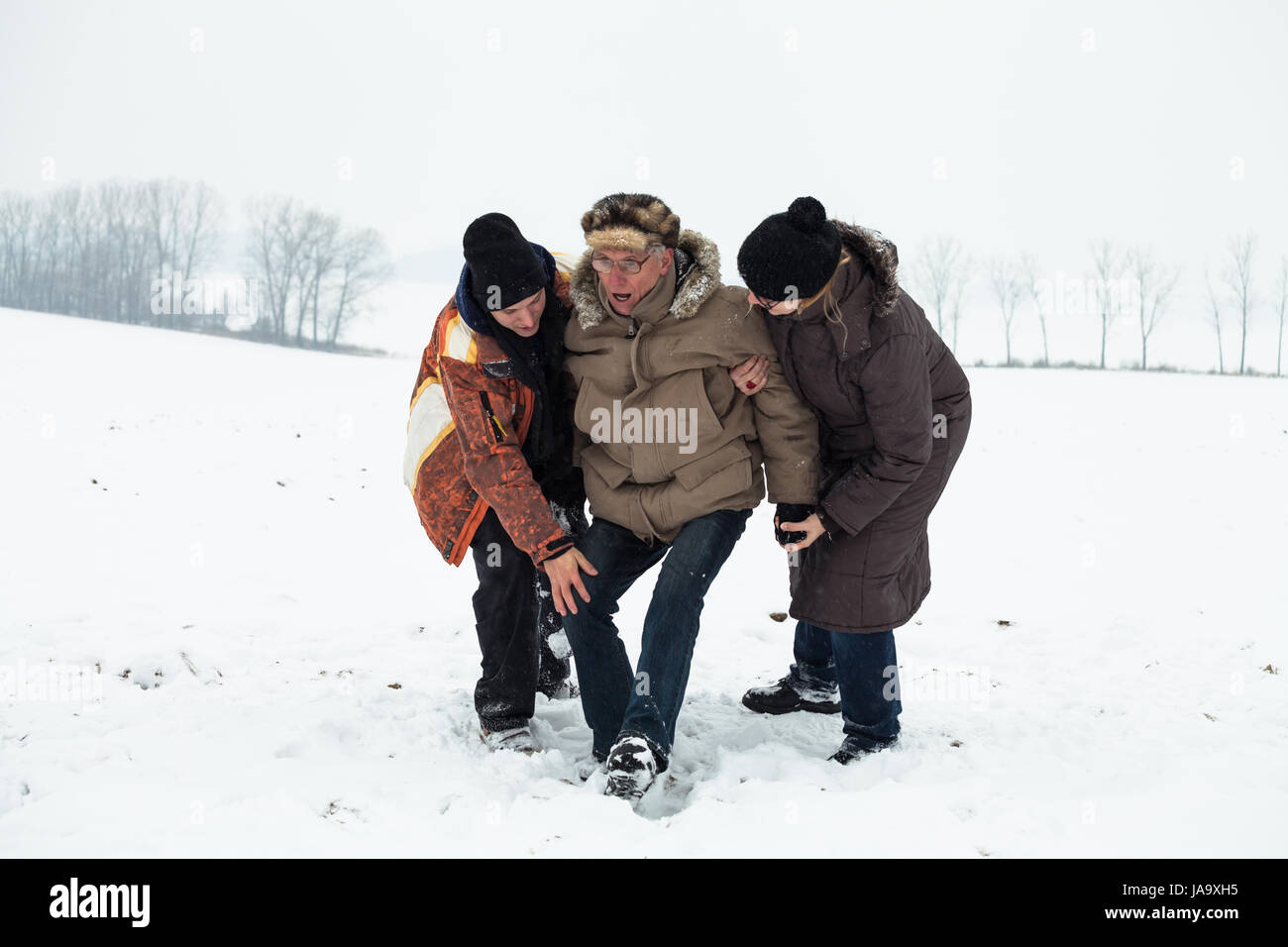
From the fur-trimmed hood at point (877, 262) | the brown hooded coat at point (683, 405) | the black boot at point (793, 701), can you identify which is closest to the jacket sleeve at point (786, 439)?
the brown hooded coat at point (683, 405)

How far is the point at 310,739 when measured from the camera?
3207mm

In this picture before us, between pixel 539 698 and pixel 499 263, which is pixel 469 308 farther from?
pixel 539 698

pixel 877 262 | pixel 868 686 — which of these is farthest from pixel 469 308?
pixel 868 686

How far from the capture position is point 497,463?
10.0 ft

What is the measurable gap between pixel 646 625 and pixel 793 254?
1288mm

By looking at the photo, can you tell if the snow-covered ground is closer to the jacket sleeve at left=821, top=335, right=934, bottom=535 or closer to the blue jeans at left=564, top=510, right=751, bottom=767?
the blue jeans at left=564, top=510, right=751, bottom=767

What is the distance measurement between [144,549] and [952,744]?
16.5 ft

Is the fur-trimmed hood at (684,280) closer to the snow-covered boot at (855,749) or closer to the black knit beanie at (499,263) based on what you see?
the black knit beanie at (499,263)

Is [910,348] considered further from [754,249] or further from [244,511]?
[244,511]

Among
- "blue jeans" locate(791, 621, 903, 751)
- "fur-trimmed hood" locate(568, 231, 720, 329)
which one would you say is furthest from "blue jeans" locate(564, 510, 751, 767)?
"fur-trimmed hood" locate(568, 231, 720, 329)

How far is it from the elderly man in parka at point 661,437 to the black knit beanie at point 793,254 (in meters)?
0.26

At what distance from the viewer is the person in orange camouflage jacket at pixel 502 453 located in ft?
9.68

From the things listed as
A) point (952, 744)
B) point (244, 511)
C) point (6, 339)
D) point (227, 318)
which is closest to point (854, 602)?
point (952, 744)

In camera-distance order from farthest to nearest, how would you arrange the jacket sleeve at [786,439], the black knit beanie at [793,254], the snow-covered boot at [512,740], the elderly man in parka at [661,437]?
the snow-covered boot at [512,740], the jacket sleeve at [786,439], the elderly man in parka at [661,437], the black knit beanie at [793,254]
